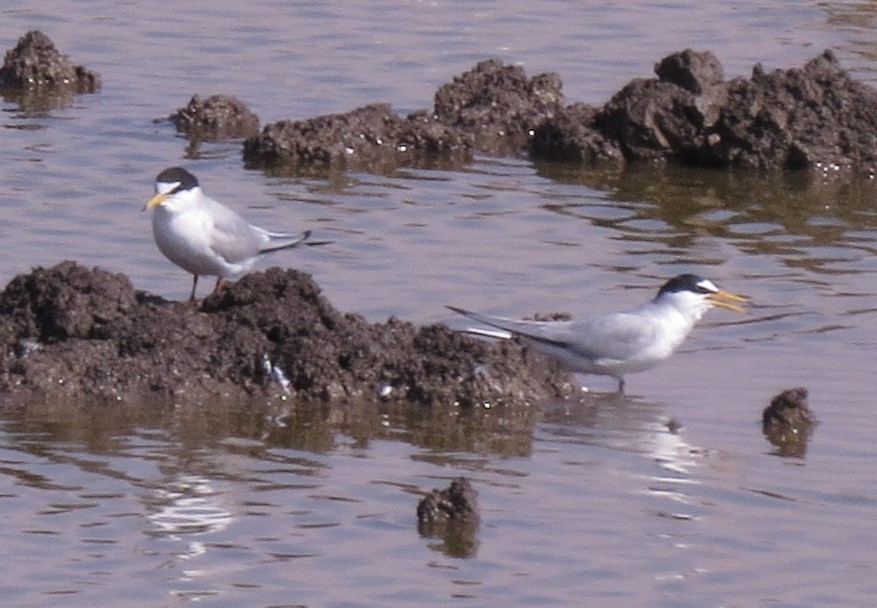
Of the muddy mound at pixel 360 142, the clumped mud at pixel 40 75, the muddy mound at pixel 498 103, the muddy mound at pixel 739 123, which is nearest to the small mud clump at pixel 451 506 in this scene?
the muddy mound at pixel 360 142

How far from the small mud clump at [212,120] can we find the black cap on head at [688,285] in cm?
562

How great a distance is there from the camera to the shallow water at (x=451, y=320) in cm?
706

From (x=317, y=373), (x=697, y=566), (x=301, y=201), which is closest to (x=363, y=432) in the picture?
(x=317, y=373)

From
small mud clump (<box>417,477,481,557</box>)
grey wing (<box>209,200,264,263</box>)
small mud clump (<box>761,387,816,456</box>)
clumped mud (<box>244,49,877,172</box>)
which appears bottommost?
small mud clump (<box>417,477,481,557</box>)

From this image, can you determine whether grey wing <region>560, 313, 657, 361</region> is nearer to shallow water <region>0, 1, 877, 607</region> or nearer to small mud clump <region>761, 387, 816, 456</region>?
shallow water <region>0, 1, 877, 607</region>

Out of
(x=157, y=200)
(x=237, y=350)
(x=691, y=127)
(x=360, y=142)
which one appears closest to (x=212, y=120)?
(x=360, y=142)

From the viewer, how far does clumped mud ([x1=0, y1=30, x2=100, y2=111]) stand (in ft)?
52.5

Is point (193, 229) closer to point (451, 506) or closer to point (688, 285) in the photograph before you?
point (688, 285)

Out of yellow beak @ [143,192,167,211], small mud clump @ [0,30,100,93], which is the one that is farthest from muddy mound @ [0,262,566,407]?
small mud clump @ [0,30,100,93]

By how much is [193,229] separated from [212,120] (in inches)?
199

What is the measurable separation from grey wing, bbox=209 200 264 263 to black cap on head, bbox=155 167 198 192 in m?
Result: 0.19

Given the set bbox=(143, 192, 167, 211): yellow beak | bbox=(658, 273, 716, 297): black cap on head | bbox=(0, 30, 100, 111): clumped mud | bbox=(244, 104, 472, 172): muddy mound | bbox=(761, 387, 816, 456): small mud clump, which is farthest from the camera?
bbox=(0, 30, 100, 111): clumped mud

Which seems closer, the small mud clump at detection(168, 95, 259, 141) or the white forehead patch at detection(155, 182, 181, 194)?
the white forehead patch at detection(155, 182, 181, 194)

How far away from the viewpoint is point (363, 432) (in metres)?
8.78
